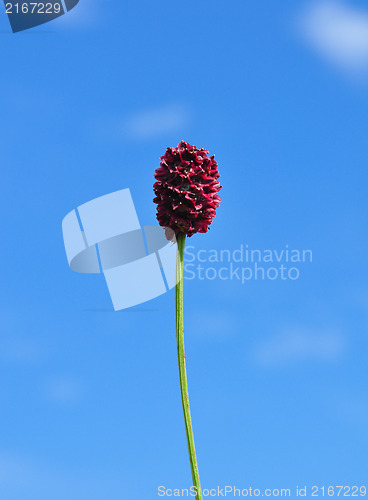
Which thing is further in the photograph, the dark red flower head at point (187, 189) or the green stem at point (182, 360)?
the dark red flower head at point (187, 189)

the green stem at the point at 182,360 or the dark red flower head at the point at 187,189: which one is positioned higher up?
the dark red flower head at the point at 187,189

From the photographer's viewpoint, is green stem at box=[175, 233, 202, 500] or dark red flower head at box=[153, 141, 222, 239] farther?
dark red flower head at box=[153, 141, 222, 239]

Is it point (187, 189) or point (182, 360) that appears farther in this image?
point (187, 189)

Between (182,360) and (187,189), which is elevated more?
(187,189)

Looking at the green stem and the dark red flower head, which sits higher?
the dark red flower head
